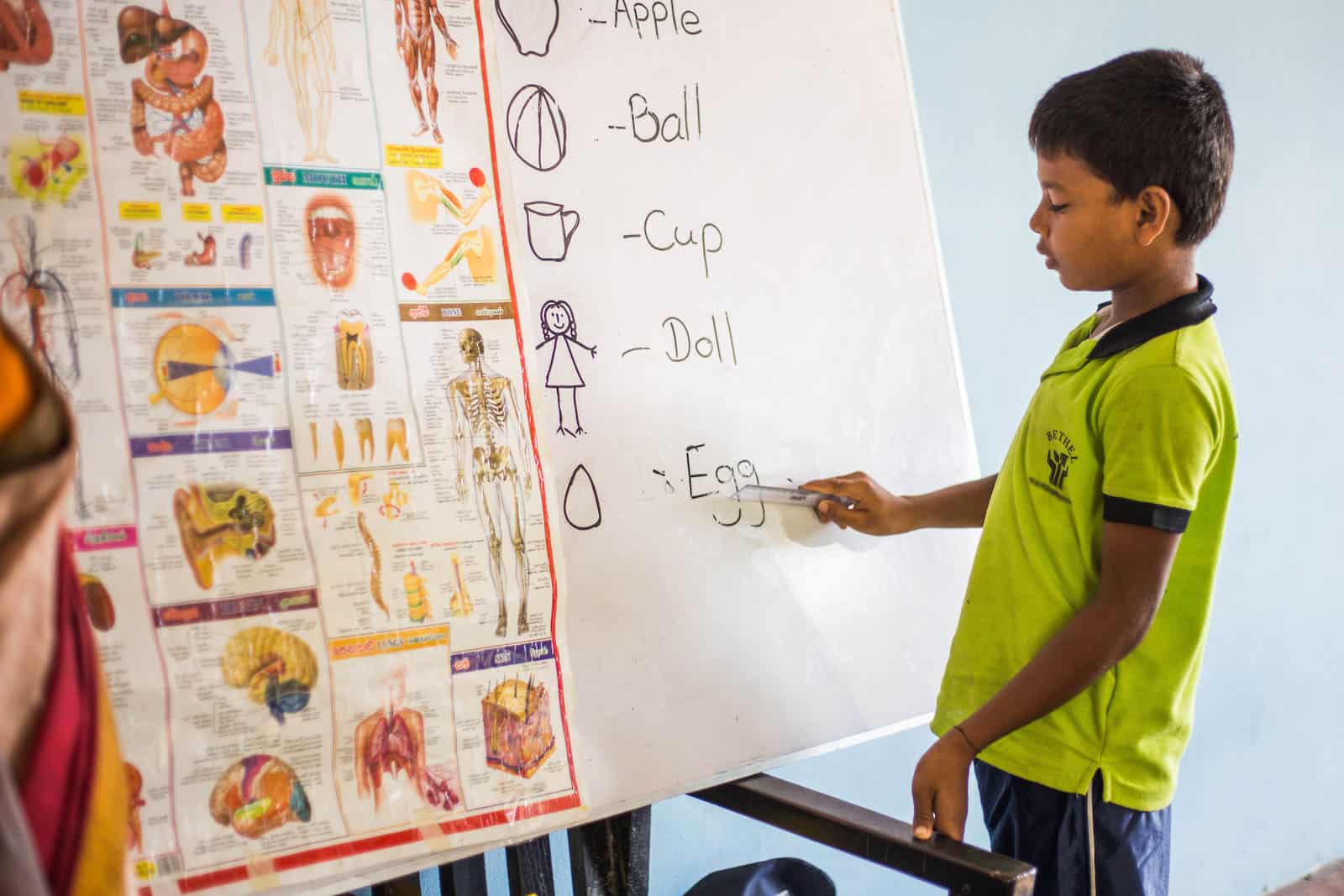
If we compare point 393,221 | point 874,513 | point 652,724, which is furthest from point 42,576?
point 874,513

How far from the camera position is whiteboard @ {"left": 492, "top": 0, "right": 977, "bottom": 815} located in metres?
1.02

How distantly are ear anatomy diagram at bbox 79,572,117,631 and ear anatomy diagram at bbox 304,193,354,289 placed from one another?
286mm

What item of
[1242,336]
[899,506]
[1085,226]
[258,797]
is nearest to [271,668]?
[258,797]

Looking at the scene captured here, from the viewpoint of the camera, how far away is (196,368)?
32.9 inches

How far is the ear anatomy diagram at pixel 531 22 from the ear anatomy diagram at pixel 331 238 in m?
0.24

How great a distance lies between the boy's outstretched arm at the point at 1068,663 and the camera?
93 cm

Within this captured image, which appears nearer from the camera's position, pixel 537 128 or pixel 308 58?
pixel 308 58

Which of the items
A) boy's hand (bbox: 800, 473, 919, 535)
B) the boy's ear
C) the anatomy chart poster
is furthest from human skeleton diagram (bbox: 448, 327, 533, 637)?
the boy's ear

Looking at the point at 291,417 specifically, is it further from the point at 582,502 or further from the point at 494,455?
the point at 582,502

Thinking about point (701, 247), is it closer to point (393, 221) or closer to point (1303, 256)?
point (393, 221)

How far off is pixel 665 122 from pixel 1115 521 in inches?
22.6

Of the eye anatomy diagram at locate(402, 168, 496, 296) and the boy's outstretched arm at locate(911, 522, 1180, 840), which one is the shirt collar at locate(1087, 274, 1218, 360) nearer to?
the boy's outstretched arm at locate(911, 522, 1180, 840)

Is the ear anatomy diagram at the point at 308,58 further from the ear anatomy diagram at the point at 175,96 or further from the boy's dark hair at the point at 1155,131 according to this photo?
the boy's dark hair at the point at 1155,131

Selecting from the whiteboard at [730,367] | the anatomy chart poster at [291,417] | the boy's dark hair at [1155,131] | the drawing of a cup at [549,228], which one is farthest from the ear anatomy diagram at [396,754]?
the boy's dark hair at [1155,131]
